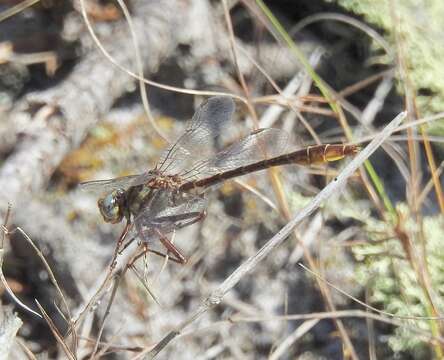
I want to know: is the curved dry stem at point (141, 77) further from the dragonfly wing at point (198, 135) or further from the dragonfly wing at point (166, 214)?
the dragonfly wing at point (166, 214)

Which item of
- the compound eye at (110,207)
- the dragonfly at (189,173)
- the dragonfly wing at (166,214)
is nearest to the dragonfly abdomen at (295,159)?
the dragonfly at (189,173)

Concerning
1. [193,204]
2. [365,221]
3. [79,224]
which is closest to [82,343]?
[79,224]

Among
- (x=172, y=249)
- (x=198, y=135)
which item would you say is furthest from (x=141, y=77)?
(x=172, y=249)

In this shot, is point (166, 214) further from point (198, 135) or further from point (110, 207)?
point (198, 135)

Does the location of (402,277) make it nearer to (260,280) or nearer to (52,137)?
(260,280)

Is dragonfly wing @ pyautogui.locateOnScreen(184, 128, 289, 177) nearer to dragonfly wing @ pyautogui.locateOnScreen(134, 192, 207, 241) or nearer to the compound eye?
dragonfly wing @ pyautogui.locateOnScreen(134, 192, 207, 241)
